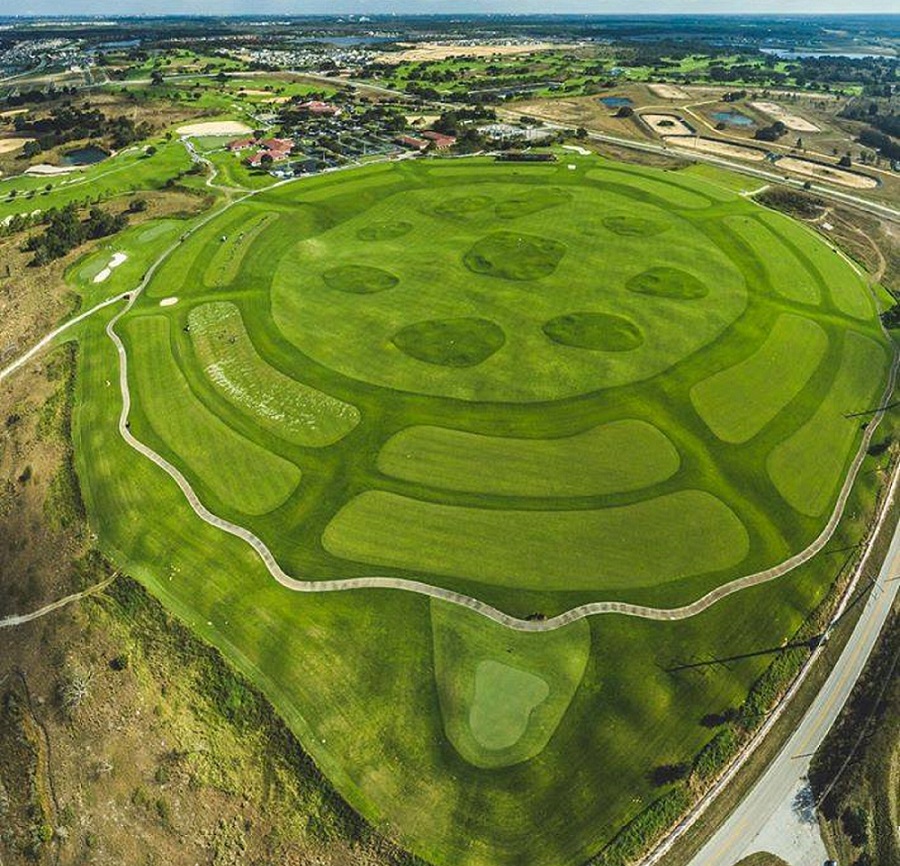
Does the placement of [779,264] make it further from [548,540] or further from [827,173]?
[548,540]

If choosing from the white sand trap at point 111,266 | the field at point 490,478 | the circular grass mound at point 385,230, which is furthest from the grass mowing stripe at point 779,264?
the white sand trap at point 111,266

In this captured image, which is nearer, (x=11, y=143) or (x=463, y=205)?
(x=463, y=205)

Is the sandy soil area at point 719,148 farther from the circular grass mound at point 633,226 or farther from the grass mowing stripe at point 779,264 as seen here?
the circular grass mound at point 633,226

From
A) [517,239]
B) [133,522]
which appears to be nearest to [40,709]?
[133,522]

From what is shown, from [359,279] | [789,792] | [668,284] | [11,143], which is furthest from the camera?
[11,143]

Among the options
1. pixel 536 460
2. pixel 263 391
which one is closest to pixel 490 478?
Answer: pixel 536 460

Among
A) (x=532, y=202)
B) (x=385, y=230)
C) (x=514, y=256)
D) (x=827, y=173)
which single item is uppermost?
(x=827, y=173)

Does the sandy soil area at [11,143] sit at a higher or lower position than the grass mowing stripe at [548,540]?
higher

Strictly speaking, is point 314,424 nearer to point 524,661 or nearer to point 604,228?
point 524,661
